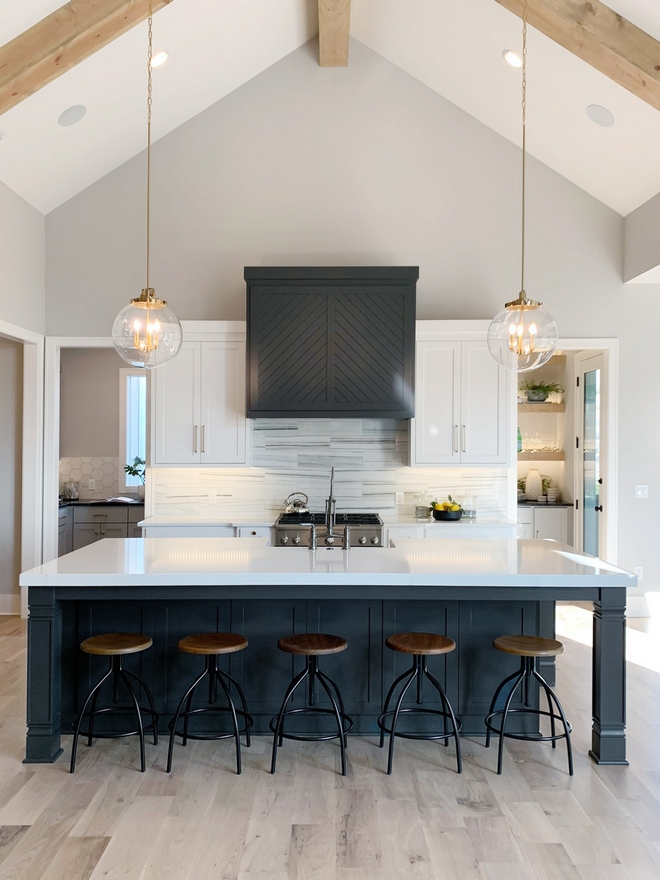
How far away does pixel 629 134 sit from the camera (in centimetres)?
495

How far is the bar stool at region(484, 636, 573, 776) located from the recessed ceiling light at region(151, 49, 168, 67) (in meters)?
4.27

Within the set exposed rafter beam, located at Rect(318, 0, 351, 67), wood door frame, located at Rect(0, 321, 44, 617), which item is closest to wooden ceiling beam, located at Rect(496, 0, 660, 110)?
exposed rafter beam, located at Rect(318, 0, 351, 67)

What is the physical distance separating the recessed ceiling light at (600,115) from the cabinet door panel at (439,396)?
1.78m

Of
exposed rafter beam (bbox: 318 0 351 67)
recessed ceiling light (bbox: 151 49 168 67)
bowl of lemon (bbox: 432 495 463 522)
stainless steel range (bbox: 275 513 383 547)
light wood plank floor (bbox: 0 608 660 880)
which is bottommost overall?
light wood plank floor (bbox: 0 608 660 880)

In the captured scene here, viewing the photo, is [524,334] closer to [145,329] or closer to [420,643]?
[420,643]

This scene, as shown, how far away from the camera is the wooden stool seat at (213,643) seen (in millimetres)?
3195

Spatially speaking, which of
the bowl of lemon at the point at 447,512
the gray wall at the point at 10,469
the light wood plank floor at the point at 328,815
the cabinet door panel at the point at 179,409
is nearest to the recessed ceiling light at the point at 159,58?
the cabinet door panel at the point at 179,409

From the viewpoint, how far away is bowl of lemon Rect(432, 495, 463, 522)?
18.3ft

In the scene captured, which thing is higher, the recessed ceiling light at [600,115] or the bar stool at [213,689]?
→ the recessed ceiling light at [600,115]

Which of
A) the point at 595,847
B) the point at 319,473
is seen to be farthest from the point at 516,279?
the point at 595,847

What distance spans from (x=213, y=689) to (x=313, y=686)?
487 mm

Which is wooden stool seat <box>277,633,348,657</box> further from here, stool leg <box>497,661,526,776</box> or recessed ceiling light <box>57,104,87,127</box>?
recessed ceiling light <box>57,104,87,127</box>

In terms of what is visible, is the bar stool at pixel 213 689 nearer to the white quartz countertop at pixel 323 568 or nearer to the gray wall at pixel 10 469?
the white quartz countertop at pixel 323 568

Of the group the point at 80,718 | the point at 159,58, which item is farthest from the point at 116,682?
the point at 159,58
